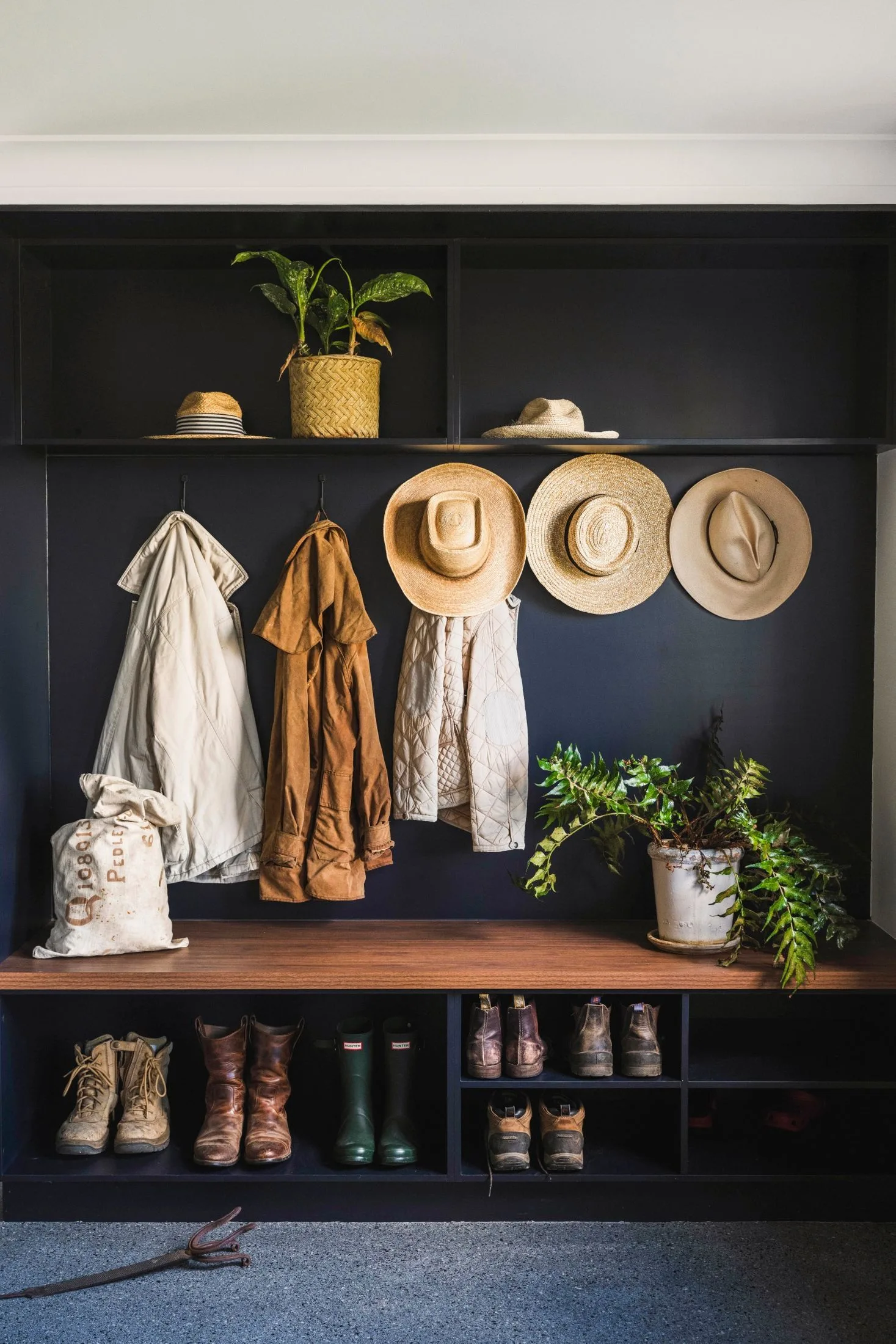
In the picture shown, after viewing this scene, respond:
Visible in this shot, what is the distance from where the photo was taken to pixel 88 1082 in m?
2.58

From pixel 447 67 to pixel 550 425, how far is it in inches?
33.0

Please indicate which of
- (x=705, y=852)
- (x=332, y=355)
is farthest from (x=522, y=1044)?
(x=332, y=355)

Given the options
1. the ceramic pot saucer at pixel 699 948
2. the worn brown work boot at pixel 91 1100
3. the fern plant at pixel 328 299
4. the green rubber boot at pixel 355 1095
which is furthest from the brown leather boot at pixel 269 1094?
the fern plant at pixel 328 299

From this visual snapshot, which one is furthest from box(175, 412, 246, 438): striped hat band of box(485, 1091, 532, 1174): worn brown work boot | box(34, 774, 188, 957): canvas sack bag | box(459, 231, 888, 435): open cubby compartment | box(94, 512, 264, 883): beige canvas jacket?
box(485, 1091, 532, 1174): worn brown work boot

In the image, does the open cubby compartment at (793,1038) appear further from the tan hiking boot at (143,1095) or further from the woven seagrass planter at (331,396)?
the woven seagrass planter at (331,396)

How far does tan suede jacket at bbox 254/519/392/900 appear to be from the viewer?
2705mm

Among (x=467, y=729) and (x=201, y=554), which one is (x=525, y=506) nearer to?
(x=467, y=729)

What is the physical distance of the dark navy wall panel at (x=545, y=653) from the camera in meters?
2.85

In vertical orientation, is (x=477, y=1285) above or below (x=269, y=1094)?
below

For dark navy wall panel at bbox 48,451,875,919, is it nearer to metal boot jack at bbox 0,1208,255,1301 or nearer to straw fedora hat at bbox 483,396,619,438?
straw fedora hat at bbox 483,396,619,438

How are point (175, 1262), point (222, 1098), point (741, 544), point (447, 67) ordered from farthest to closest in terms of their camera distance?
point (741, 544)
point (222, 1098)
point (175, 1262)
point (447, 67)

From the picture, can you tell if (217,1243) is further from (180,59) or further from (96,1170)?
(180,59)

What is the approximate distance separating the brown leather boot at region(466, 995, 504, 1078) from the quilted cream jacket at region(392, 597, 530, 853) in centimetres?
44

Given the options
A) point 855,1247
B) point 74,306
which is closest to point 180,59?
point 74,306
